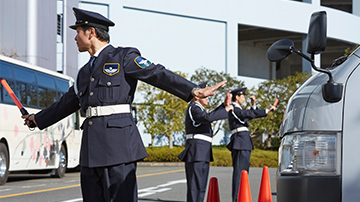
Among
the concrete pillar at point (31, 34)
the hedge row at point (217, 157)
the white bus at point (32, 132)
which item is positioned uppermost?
the concrete pillar at point (31, 34)

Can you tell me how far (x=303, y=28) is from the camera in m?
41.2

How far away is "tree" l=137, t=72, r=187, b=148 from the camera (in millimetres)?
31469

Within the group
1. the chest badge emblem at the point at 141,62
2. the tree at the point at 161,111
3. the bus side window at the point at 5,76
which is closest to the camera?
the chest badge emblem at the point at 141,62

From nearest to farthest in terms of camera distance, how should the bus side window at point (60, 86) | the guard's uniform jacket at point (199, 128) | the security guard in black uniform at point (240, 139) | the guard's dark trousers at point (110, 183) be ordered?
the guard's dark trousers at point (110, 183) < the guard's uniform jacket at point (199, 128) < the security guard in black uniform at point (240, 139) < the bus side window at point (60, 86)

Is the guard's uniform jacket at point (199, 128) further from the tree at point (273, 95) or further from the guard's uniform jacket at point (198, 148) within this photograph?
the tree at point (273, 95)

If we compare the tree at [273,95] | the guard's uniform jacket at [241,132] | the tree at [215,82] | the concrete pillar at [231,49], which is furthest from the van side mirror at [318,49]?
the concrete pillar at [231,49]

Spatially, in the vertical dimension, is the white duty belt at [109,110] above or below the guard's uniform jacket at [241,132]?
above

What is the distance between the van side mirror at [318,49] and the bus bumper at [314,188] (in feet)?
1.52

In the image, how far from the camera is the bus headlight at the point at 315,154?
380cm

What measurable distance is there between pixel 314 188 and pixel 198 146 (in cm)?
500

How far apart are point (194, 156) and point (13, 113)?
8743 mm

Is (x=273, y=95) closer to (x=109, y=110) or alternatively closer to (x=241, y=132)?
(x=241, y=132)

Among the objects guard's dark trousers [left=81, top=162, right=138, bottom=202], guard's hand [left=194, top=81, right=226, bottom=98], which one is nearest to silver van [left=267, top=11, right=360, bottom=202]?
guard's hand [left=194, top=81, right=226, bottom=98]

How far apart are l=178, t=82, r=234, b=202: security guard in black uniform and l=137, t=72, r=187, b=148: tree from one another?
72.7ft
